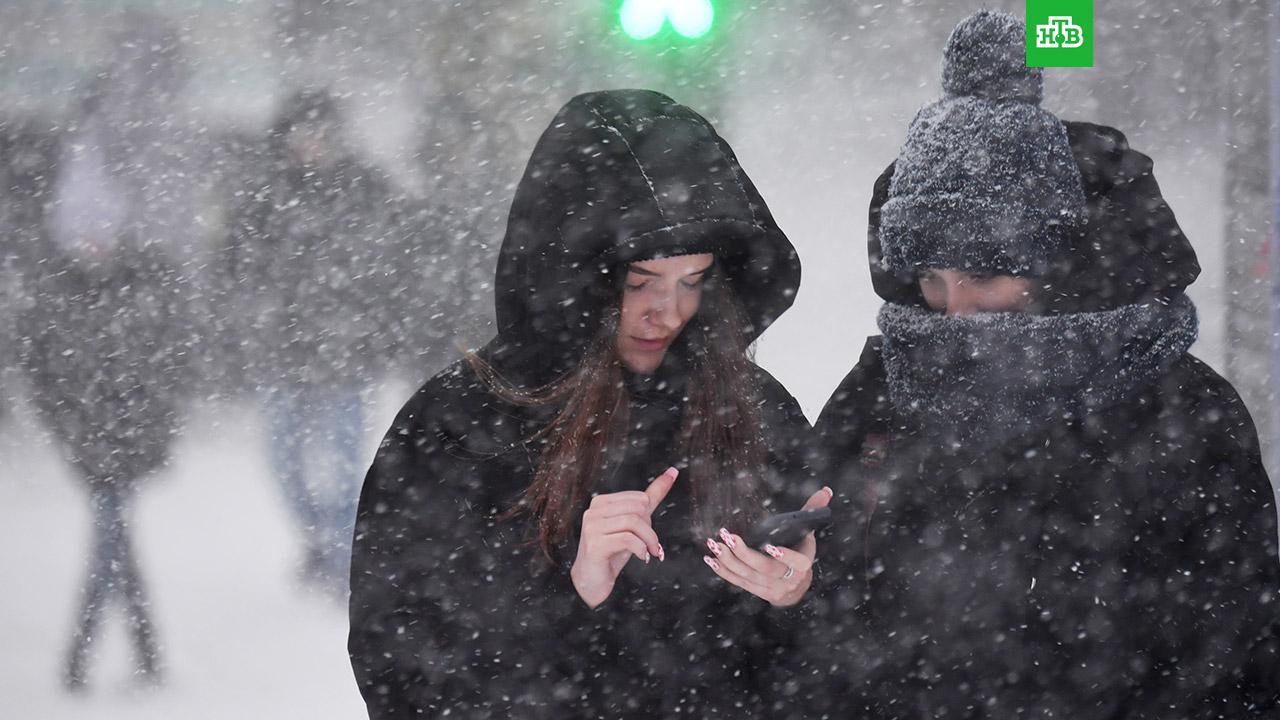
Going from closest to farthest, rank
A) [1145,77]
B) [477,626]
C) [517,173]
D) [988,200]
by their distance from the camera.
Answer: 1. [988,200]
2. [477,626]
3. [1145,77]
4. [517,173]

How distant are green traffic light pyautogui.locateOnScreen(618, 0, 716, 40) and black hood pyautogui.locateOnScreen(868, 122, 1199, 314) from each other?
911 millimetres

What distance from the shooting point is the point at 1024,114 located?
4.65ft

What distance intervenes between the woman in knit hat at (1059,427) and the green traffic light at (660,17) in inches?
30.2

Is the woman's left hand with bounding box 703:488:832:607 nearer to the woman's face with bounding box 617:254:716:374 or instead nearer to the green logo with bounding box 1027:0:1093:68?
the woman's face with bounding box 617:254:716:374

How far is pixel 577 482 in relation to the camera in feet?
5.80

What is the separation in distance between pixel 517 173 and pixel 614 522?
1.94 meters

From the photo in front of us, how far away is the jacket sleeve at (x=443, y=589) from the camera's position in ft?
5.63

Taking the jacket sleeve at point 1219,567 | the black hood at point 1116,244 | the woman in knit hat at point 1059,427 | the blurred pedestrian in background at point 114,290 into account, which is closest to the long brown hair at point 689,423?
the woman in knit hat at point 1059,427

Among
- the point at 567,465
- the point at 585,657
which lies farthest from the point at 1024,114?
the point at 585,657

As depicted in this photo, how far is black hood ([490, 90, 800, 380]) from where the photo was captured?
1.62 meters

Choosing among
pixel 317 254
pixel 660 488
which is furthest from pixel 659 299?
pixel 317 254

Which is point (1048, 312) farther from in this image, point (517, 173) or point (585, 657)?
point (517, 173)

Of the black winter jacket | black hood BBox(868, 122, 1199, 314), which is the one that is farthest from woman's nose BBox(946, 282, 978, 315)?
the black winter jacket

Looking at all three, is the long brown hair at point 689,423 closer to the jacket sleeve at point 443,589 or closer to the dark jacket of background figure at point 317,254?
the jacket sleeve at point 443,589
